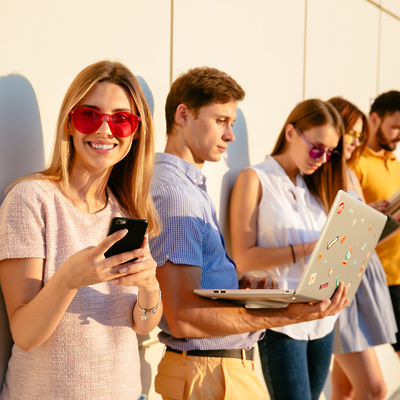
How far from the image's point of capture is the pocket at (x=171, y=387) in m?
2.26

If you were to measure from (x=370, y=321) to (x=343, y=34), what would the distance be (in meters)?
2.28

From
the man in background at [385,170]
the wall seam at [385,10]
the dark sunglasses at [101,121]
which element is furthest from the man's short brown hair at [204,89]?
the wall seam at [385,10]

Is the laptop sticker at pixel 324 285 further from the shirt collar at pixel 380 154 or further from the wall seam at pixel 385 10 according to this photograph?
the wall seam at pixel 385 10

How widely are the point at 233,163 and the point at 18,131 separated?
63.7 inches

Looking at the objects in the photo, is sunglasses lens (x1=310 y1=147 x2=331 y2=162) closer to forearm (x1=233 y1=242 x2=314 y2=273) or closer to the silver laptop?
forearm (x1=233 y1=242 x2=314 y2=273)

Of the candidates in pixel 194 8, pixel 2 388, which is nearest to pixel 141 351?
pixel 2 388

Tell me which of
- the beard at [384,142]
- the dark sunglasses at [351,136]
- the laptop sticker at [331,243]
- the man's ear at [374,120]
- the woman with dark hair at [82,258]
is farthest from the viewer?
the man's ear at [374,120]

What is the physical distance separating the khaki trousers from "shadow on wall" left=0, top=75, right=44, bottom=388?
25.1 inches

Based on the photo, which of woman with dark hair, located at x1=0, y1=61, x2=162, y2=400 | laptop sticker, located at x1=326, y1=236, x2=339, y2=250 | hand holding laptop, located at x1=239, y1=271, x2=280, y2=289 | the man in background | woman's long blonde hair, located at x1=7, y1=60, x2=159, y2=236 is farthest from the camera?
the man in background

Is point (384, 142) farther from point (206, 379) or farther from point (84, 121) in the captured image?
point (84, 121)

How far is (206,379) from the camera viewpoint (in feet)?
7.43

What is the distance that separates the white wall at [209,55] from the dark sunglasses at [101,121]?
1.00 ft

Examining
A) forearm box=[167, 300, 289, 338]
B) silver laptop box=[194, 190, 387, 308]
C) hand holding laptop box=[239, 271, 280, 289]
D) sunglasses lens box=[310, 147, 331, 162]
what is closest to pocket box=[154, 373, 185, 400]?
forearm box=[167, 300, 289, 338]

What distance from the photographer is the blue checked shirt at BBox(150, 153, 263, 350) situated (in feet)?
7.12
